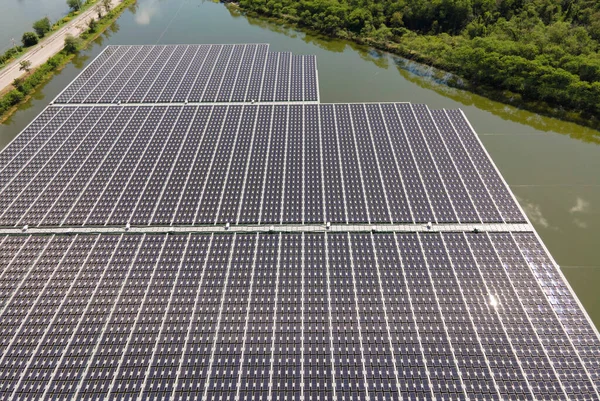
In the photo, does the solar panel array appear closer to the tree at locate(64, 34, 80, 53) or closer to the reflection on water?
the tree at locate(64, 34, 80, 53)

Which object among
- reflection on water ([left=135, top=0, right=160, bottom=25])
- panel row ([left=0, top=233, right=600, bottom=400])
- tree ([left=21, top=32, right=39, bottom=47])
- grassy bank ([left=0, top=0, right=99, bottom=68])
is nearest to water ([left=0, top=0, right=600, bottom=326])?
reflection on water ([left=135, top=0, right=160, bottom=25])

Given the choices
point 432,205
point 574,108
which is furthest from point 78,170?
point 574,108

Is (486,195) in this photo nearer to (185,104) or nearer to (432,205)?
(432,205)

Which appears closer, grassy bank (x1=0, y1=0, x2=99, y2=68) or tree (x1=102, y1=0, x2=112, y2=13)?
grassy bank (x1=0, y1=0, x2=99, y2=68)

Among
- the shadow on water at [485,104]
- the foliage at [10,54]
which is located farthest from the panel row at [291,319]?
the foliage at [10,54]

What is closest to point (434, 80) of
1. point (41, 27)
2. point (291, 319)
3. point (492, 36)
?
A: point (492, 36)
